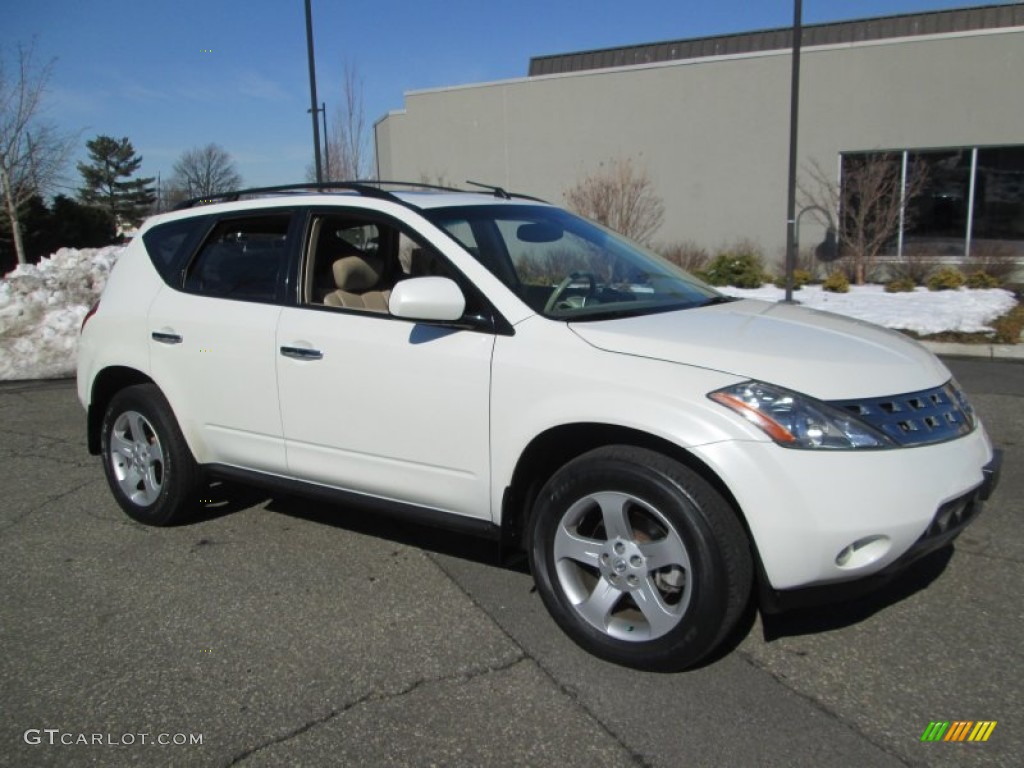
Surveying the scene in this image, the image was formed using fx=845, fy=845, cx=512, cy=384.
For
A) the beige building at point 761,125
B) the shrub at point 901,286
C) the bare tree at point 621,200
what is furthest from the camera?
the bare tree at point 621,200

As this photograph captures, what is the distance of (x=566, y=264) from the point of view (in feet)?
13.1

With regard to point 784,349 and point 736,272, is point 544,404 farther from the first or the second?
point 736,272

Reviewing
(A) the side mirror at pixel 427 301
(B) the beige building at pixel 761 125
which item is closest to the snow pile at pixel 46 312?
(A) the side mirror at pixel 427 301

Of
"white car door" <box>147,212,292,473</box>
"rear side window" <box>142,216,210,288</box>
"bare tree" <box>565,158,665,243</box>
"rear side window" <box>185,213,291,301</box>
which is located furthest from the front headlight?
"bare tree" <box>565,158,665,243</box>

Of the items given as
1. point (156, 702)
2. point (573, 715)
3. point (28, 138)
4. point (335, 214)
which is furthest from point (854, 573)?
point (28, 138)

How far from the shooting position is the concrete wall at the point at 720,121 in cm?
1639

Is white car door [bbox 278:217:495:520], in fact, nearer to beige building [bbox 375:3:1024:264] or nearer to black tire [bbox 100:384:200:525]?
black tire [bbox 100:384:200:525]

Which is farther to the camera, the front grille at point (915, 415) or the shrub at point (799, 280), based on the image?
the shrub at point (799, 280)

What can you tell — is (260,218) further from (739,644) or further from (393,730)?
(739,644)

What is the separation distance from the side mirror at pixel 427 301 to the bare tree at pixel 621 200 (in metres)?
14.8

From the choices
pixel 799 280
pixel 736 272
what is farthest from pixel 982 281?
pixel 736 272

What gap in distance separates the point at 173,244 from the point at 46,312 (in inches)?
294

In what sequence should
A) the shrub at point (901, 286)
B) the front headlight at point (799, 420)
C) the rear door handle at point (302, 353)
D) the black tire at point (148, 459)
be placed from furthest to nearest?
the shrub at point (901, 286)
the black tire at point (148, 459)
the rear door handle at point (302, 353)
the front headlight at point (799, 420)

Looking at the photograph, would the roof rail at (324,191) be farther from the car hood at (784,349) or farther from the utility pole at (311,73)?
the utility pole at (311,73)
